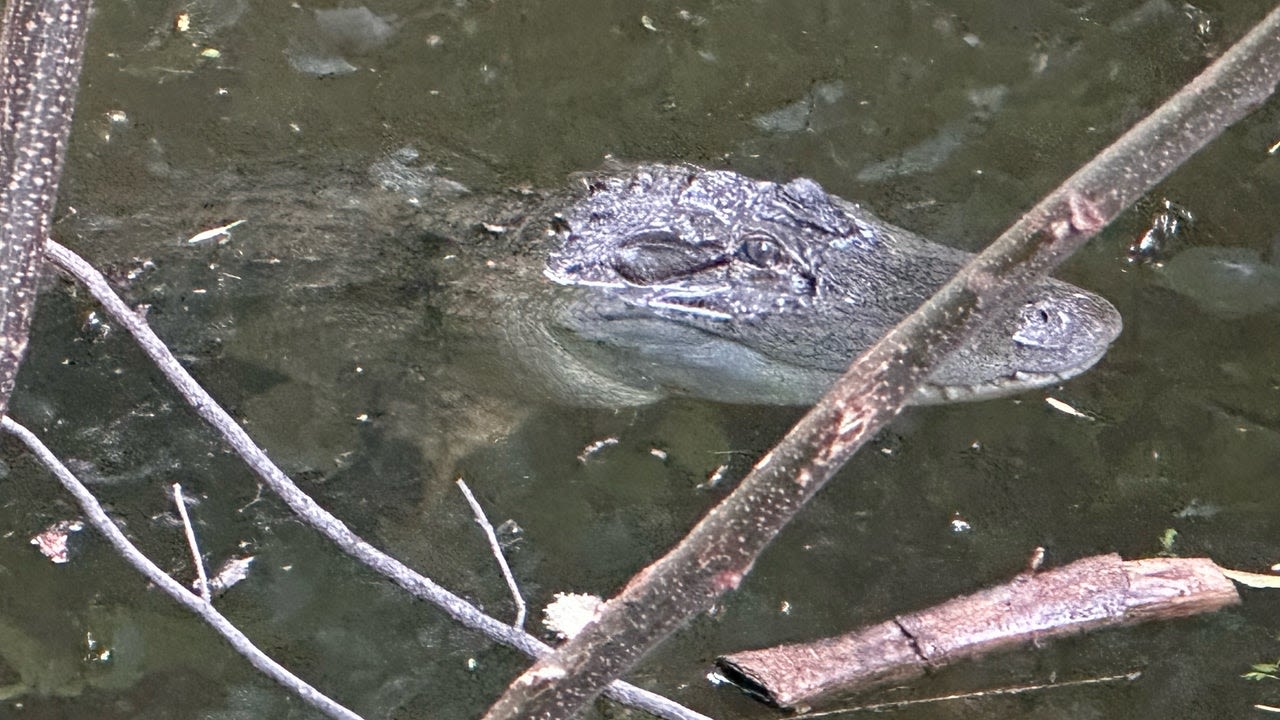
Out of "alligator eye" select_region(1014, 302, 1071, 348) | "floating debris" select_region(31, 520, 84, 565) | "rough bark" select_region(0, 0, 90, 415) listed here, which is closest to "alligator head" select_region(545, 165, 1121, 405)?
"alligator eye" select_region(1014, 302, 1071, 348)

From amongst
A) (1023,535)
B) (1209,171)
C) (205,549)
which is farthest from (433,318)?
(1209,171)

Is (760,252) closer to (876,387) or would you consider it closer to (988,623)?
(988,623)

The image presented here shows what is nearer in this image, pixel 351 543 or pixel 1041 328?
pixel 351 543

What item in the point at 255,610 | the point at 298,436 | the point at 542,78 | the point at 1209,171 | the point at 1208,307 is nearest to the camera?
the point at 255,610

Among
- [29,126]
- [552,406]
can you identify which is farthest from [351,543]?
[29,126]

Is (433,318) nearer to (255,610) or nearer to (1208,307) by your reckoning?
(255,610)

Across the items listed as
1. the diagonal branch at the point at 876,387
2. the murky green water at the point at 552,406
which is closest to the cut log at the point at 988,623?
the murky green water at the point at 552,406
